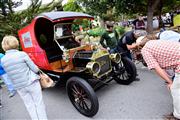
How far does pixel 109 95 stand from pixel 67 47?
1.70 metres

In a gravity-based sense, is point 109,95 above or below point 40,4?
below

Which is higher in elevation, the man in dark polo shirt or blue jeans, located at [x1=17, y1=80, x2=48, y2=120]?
the man in dark polo shirt

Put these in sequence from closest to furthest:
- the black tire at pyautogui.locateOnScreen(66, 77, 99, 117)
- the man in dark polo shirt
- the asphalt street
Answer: the black tire at pyautogui.locateOnScreen(66, 77, 99, 117), the asphalt street, the man in dark polo shirt

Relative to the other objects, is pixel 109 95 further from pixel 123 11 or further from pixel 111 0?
pixel 123 11

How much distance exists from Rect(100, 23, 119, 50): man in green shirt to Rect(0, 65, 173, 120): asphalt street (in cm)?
123

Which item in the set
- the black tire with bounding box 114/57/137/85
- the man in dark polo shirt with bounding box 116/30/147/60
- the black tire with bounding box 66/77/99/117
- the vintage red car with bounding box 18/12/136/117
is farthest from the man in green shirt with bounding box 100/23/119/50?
the black tire with bounding box 66/77/99/117

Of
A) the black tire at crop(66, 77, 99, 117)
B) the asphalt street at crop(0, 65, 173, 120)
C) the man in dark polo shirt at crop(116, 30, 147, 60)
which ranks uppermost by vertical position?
the man in dark polo shirt at crop(116, 30, 147, 60)

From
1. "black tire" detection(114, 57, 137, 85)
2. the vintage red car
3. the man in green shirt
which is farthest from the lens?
the man in green shirt

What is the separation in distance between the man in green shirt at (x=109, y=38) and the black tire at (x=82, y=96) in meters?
2.22

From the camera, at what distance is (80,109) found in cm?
421

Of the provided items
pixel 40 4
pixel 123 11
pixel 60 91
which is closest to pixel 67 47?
pixel 60 91

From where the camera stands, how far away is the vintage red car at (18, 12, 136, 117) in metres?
4.20

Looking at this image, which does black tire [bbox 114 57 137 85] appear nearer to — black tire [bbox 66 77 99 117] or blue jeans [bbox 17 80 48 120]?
black tire [bbox 66 77 99 117]

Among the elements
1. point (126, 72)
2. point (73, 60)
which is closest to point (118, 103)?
point (126, 72)
